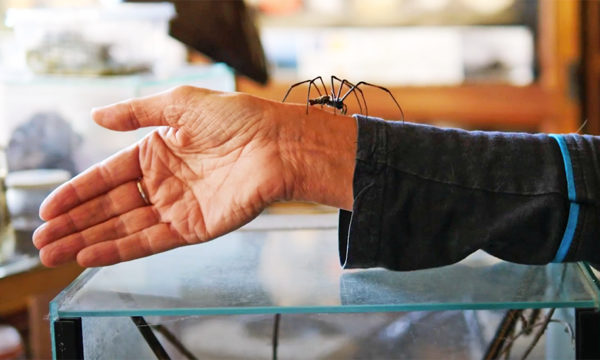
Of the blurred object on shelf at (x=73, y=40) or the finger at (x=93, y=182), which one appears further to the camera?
the blurred object on shelf at (x=73, y=40)

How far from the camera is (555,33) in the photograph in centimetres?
315

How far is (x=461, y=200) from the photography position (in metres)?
0.73

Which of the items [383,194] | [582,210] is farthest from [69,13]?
[582,210]

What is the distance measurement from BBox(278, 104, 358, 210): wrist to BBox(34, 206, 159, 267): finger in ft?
0.62

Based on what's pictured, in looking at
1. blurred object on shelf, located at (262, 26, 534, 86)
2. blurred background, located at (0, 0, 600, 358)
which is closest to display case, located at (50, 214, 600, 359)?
blurred background, located at (0, 0, 600, 358)

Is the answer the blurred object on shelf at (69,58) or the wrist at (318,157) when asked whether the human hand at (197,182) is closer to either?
the wrist at (318,157)

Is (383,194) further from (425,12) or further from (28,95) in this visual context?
(425,12)

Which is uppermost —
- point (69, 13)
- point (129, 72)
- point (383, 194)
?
point (69, 13)

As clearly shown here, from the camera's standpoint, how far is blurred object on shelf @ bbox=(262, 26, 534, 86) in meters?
3.25

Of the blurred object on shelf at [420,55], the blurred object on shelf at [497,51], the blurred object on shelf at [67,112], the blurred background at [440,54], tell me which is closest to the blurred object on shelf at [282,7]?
the blurred background at [440,54]

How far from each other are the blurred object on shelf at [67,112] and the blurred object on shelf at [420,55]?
6.04 ft

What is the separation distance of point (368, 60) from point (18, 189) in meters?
2.23

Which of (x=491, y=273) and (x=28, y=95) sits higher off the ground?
(x=28, y=95)

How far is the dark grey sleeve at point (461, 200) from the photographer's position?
2.38 feet
